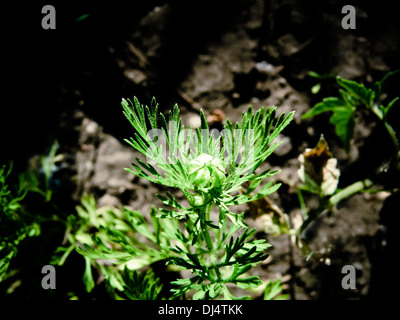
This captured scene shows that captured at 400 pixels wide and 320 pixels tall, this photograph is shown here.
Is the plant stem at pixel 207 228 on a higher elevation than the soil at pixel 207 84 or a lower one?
lower

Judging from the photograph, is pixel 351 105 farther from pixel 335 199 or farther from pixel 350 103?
pixel 335 199

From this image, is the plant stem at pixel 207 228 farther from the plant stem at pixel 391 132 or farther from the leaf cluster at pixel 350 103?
the plant stem at pixel 391 132

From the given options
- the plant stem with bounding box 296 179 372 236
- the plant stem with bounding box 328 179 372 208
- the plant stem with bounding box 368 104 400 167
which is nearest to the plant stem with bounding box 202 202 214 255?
the plant stem with bounding box 296 179 372 236

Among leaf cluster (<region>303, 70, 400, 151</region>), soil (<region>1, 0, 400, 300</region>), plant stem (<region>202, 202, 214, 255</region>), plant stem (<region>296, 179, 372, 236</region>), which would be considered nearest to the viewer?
plant stem (<region>202, 202, 214, 255</region>)

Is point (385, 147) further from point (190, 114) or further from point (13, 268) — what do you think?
point (13, 268)

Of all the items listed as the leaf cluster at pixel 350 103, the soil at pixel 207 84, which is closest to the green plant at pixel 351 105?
the leaf cluster at pixel 350 103

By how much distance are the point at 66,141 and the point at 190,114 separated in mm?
728

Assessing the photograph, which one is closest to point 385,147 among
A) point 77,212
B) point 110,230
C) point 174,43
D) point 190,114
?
point 190,114

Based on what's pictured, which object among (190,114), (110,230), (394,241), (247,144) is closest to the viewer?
(247,144)

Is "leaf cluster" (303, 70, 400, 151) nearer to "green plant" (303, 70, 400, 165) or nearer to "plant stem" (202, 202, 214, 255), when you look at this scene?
"green plant" (303, 70, 400, 165)

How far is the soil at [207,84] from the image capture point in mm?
1730

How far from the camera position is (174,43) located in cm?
184

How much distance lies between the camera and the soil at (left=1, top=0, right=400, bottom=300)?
1730 millimetres

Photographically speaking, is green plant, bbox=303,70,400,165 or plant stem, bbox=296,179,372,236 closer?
green plant, bbox=303,70,400,165
